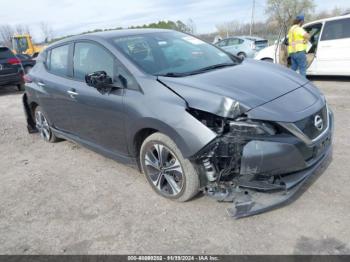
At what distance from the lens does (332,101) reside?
22.4 feet

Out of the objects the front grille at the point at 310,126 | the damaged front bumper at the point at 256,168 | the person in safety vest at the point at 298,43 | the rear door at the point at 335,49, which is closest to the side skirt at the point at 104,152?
the damaged front bumper at the point at 256,168

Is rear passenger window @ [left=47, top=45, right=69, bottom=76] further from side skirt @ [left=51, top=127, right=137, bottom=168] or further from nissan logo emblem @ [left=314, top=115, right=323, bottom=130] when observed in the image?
nissan logo emblem @ [left=314, top=115, right=323, bottom=130]

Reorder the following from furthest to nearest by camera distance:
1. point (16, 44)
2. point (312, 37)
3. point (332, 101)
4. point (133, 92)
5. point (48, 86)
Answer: point (16, 44), point (312, 37), point (332, 101), point (48, 86), point (133, 92)

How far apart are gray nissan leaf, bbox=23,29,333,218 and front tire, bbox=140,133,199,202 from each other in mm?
12

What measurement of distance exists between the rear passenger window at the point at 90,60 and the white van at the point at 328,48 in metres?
6.35

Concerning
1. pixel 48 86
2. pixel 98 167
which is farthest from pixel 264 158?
pixel 48 86

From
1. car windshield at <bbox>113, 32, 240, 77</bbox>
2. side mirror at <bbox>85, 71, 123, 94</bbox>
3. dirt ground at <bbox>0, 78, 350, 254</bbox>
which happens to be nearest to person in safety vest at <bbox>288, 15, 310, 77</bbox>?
dirt ground at <bbox>0, 78, 350, 254</bbox>

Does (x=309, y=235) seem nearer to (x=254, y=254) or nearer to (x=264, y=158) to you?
(x=254, y=254)

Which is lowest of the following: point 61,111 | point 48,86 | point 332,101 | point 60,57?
point 332,101

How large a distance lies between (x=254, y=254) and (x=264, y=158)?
76 cm

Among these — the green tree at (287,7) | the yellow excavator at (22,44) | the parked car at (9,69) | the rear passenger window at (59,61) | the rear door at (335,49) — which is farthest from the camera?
the green tree at (287,7)

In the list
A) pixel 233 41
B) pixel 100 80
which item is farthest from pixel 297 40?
pixel 233 41

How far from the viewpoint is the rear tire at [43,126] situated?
5491 mm

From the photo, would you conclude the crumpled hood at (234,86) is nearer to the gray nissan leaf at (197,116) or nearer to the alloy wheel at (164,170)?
the gray nissan leaf at (197,116)
